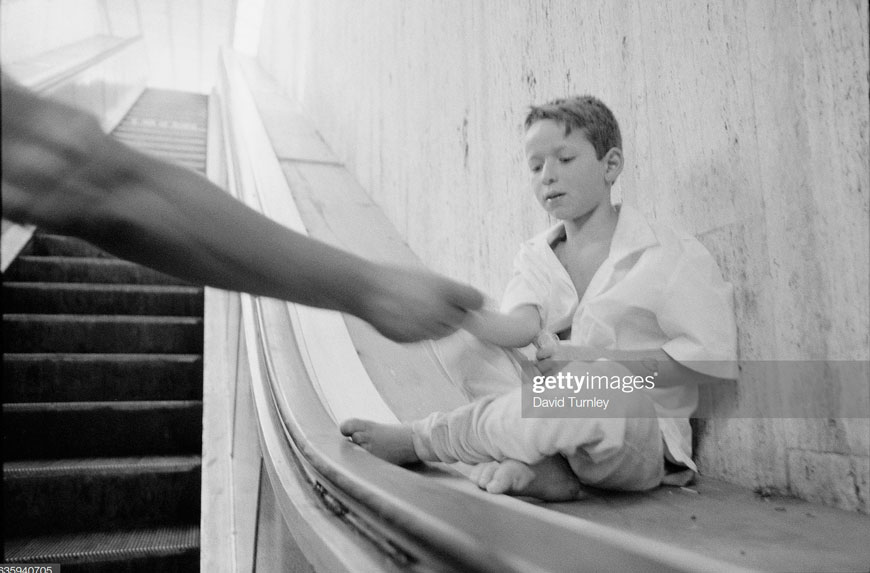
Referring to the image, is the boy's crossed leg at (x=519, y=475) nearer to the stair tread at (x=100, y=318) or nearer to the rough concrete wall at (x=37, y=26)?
the stair tread at (x=100, y=318)

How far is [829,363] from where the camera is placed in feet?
2.79

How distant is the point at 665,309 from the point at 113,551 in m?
1.40

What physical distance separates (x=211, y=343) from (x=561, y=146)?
1594 mm

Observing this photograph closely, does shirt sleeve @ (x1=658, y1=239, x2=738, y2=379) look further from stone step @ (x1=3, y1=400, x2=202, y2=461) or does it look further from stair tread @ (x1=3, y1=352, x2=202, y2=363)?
stair tread @ (x1=3, y1=352, x2=202, y2=363)

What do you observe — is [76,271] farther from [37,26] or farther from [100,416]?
[37,26]

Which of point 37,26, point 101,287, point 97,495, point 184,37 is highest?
point 184,37

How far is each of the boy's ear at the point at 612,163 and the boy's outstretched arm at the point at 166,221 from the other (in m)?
0.71

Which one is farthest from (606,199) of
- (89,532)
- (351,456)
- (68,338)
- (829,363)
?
(68,338)

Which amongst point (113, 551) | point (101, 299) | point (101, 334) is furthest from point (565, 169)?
point (101, 299)

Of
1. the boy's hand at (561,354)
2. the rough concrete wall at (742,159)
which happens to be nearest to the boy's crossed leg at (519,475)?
the boy's hand at (561,354)

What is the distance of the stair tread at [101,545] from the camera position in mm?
1524

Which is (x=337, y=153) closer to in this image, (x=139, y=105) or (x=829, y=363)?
(x=829, y=363)

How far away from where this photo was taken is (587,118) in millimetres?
1110

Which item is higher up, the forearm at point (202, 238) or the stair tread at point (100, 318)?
the stair tread at point (100, 318)
